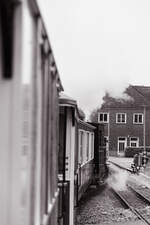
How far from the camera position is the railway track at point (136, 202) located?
36.7ft

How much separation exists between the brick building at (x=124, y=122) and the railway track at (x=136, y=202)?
116ft

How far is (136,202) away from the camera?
14.1 m

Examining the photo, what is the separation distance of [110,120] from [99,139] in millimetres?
35882

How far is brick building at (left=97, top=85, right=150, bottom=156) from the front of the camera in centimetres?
5344

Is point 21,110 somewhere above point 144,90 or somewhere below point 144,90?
below

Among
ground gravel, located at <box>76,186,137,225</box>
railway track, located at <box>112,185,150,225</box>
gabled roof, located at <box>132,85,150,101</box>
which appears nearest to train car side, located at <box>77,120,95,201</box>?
ground gravel, located at <box>76,186,137,225</box>

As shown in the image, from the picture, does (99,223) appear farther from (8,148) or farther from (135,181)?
(135,181)

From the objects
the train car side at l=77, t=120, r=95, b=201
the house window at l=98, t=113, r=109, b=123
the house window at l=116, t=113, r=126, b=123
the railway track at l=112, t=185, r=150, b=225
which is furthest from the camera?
the house window at l=116, t=113, r=126, b=123

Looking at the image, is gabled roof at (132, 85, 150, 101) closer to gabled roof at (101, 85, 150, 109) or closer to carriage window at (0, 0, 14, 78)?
gabled roof at (101, 85, 150, 109)

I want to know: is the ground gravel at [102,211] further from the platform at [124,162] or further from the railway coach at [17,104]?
the platform at [124,162]

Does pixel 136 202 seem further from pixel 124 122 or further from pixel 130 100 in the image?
pixel 130 100

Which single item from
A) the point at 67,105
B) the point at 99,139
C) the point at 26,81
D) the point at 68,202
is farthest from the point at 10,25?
the point at 99,139

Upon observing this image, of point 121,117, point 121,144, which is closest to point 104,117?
point 121,117

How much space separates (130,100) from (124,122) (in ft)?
8.55
